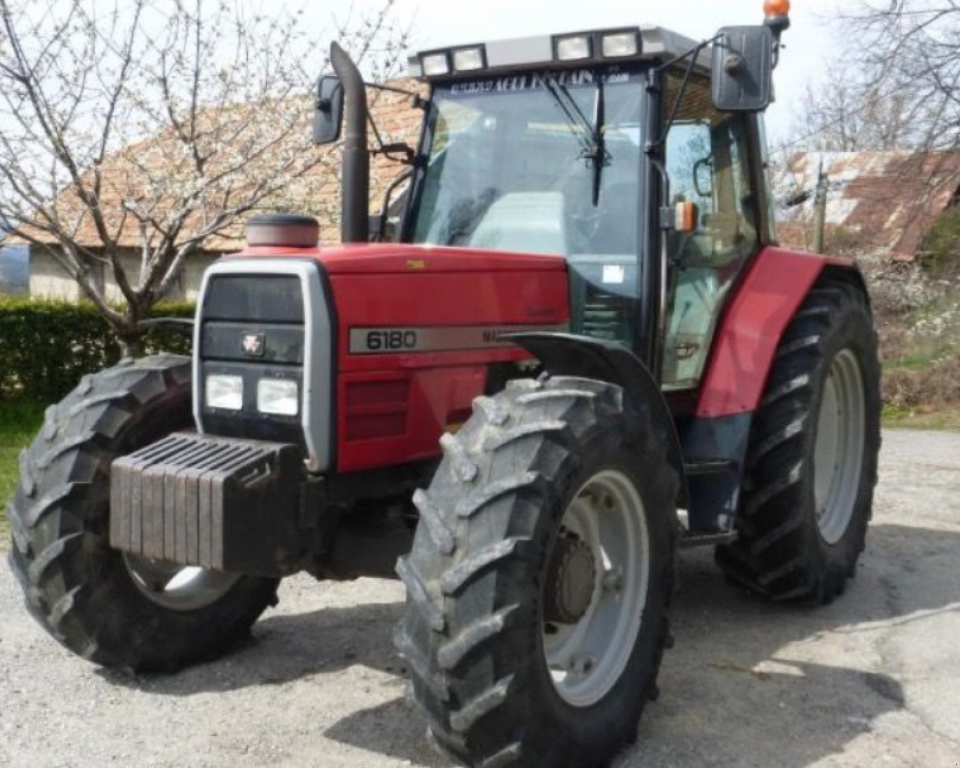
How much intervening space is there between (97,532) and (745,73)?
281 cm

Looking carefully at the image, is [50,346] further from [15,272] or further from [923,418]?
[15,272]

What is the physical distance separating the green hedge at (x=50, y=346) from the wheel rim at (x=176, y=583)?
29.7 feet

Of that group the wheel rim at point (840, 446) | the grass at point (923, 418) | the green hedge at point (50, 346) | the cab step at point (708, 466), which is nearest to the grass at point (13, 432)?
the green hedge at point (50, 346)

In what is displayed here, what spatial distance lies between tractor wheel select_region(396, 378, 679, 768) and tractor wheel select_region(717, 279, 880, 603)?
4.21 ft

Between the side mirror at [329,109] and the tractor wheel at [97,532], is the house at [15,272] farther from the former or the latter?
the tractor wheel at [97,532]

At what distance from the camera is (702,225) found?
5.48m

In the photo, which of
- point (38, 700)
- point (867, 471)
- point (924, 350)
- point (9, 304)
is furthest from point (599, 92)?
point (924, 350)

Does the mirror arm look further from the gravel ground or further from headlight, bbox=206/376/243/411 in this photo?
the gravel ground

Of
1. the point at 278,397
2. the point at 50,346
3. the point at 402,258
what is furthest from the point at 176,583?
the point at 50,346

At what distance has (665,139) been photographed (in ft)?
16.7

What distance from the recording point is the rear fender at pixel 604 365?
409 cm

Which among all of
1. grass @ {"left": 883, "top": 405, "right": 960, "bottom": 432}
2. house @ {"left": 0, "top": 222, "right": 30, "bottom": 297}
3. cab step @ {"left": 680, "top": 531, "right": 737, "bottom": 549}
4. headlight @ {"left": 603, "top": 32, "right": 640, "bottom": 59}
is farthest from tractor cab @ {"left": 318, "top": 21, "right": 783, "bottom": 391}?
A: house @ {"left": 0, "top": 222, "right": 30, "bottom": 297}

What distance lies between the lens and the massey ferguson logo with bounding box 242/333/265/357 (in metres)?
4.12

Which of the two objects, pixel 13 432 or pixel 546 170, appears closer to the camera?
pixel 546 170
